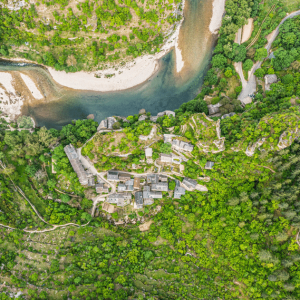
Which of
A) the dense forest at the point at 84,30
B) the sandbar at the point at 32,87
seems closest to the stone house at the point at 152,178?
the dense forest at the point at 84,30

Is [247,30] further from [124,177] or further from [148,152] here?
[124,177]

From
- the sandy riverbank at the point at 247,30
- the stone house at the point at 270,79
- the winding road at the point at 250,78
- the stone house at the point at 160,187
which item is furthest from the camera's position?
Answer: the sandy riverbank at the point at 247,30

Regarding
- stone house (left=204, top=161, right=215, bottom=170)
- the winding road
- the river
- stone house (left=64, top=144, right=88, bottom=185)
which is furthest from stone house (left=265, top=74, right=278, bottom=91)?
stone house (left=64, top=144, right=88, bottom=185)

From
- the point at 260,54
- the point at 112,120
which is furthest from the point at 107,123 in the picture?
the point at 260,54

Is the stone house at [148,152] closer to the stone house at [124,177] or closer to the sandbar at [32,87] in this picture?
the stone house at [124,177]

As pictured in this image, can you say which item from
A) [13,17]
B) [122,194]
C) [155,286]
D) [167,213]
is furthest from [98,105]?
[155,286]

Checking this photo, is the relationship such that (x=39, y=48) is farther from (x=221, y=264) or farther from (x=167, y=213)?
(x=221, y=264)
